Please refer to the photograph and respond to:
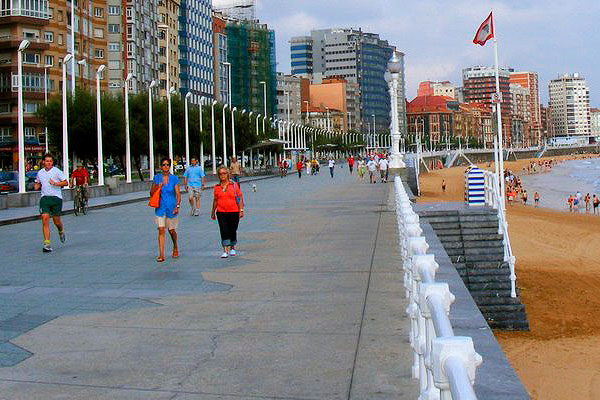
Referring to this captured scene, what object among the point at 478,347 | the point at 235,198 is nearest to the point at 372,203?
the point at 235,198

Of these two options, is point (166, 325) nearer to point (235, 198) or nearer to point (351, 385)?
→ point (351, 385)

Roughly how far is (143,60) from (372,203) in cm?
8131

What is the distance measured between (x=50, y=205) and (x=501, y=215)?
27.5 ft

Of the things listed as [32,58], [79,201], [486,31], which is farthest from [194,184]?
[32,58]

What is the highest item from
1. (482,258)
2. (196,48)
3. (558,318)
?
(196,48)

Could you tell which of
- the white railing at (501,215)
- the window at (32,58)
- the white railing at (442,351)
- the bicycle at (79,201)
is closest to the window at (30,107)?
the window at (32,58)

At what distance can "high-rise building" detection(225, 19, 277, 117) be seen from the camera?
142250mm

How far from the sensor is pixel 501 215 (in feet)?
53.6

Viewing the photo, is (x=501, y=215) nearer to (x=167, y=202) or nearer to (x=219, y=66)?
(x=167, y=202)

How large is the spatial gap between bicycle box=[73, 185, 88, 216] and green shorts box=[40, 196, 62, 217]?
1014 cm

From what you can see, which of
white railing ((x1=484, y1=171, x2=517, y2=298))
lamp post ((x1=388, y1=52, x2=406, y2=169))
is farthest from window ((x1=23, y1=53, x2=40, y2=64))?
white railing ((x1=484, y1=171, x2=517, y2=298))

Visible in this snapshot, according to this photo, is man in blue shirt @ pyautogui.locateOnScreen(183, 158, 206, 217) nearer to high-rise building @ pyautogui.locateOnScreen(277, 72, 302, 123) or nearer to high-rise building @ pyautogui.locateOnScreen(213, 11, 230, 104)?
high-rise building @ pyautogui.locateOnScreen(213, 11, 230, 104)

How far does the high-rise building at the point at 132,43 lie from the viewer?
309 feet

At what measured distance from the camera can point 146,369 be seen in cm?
603
